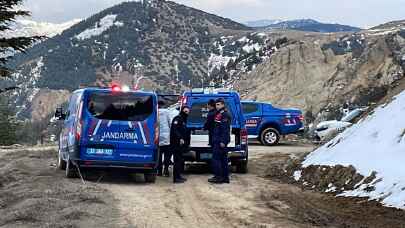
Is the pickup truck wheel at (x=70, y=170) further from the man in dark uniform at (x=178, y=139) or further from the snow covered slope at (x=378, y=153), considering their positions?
the snow covered slope at (x=378, y=153)

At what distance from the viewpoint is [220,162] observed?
1436 centimetres

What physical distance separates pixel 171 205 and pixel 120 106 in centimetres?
389

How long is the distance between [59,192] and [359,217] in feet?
17.7

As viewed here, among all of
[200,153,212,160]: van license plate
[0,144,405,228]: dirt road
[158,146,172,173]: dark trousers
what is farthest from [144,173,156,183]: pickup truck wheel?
[200,153,212,160]: van license plate

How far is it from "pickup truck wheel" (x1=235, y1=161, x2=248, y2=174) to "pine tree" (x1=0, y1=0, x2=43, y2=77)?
8614mm

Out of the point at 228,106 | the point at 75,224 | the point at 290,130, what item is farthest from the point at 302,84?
the point at 75,224

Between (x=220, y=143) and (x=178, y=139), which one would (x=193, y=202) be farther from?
(x=178, y=139)

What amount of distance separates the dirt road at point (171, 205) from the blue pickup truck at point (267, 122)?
11034mm

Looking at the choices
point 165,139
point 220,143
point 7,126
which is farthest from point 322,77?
point 220,143

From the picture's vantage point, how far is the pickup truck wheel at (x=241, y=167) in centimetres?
1647

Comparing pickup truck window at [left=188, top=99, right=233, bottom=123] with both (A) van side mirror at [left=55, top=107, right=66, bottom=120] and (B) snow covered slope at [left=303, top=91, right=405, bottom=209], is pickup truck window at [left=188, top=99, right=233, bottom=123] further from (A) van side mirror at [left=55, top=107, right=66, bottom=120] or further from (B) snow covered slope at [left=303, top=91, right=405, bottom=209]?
(A) van side mirror at [left=55, top=107, right=66, bottom=120]

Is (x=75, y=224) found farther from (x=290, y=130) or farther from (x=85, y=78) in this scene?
(x=85, y=78)

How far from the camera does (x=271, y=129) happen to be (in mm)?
26781

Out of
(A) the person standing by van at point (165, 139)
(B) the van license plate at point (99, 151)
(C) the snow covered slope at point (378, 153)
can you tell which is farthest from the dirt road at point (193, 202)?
(C) the snow covered slope at point (378, 153)
